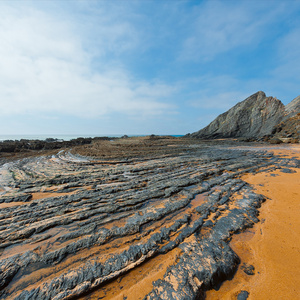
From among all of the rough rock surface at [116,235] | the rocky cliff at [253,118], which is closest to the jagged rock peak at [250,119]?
the rocky cliff at [253,118]

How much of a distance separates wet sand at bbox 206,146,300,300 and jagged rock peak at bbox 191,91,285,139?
46030 millimetres

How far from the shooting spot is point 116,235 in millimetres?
3492

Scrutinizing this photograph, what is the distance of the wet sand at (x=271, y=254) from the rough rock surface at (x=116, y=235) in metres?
0.20

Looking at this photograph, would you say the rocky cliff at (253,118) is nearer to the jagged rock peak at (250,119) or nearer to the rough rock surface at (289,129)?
the jagged rock peak at (250,119)

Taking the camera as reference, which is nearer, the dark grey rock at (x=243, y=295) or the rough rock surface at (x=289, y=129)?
the dark grey rock at (x=243, y=295)

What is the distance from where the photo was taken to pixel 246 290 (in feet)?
7.36

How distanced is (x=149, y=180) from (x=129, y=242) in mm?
4307

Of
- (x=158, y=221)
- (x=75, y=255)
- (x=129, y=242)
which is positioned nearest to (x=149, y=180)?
(x=158, y=221)

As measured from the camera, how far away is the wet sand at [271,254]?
7.34 feet

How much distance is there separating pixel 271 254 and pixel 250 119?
5822cm

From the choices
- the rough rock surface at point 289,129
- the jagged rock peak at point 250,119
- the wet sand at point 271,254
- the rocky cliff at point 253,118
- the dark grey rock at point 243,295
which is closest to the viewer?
the dark grey rock at point 243,295

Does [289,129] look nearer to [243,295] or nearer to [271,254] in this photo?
[271,254]

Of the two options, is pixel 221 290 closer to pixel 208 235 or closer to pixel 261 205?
pixel 208 235

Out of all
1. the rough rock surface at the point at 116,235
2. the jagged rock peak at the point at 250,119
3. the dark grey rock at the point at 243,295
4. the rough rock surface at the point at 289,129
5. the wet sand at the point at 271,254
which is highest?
the jagged rock peak at the point at 250,119
